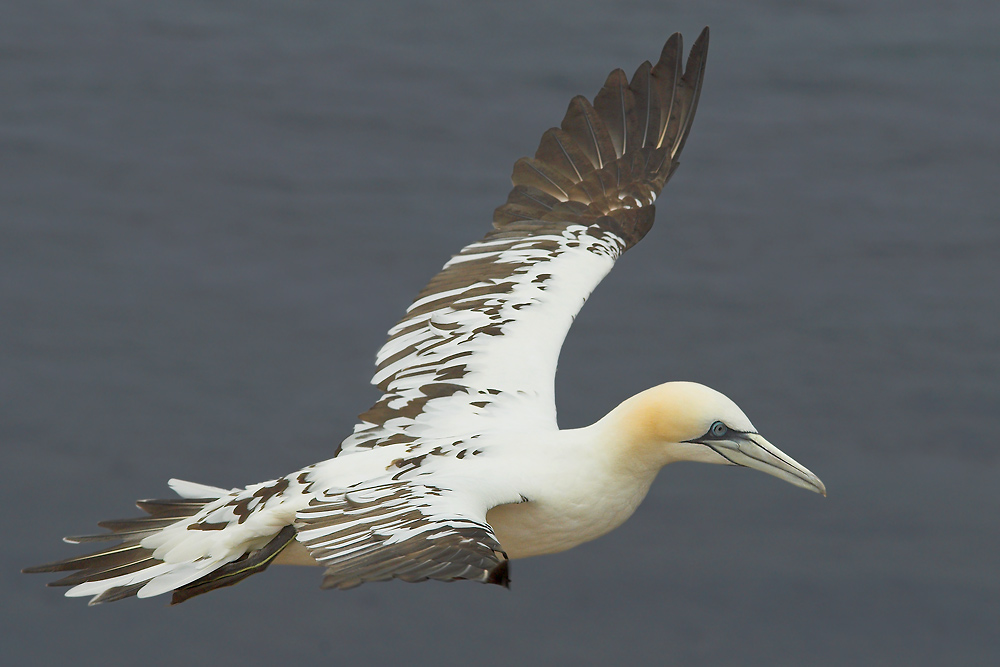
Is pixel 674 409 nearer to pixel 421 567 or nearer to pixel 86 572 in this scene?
pixel 421 567

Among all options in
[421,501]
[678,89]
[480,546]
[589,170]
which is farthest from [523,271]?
[480,546]

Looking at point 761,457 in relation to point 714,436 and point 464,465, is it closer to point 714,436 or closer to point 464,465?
point 714,436

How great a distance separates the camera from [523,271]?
953 centimetres

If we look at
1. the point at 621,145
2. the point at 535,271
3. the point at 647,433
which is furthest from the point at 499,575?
the point at 621,145

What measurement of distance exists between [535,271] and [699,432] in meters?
2.04

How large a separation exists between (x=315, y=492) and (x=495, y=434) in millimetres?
1046

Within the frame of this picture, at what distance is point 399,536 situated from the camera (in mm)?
6730

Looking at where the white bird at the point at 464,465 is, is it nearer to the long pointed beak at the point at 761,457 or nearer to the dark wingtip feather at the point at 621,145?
the long pointed beak at the point at 761,457

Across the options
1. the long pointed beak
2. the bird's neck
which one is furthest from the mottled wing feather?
the long pointed beak

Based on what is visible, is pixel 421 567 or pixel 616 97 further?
pixel 616 97

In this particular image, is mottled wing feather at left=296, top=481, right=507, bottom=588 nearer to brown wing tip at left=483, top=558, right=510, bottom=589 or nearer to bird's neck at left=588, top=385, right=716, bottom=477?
brown wing tip at left=483, top=558, right=510, bottom=589

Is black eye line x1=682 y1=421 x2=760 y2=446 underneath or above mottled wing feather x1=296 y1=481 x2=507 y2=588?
above

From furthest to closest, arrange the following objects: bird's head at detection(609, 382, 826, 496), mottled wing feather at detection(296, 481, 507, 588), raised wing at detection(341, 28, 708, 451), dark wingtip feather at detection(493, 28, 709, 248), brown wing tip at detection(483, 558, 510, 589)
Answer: dark wingtip feather at detection(493, 28, 709, 248), raised wing at detection(341, 28, 708, 451), bird's head at detection(609, 382, 826, 496), mottled wing feather at detection(296, 481, 507, 588), brown wing tip at detection(483, 558, 510, 589)

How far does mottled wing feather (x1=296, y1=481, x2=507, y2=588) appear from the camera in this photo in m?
6.26
